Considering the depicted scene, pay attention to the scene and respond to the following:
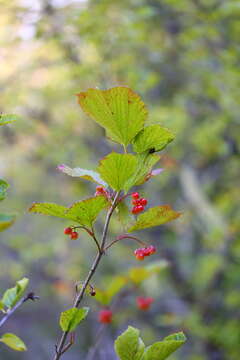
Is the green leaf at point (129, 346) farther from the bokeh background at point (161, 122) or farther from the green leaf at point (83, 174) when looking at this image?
the bokeh background at point (161, 122)

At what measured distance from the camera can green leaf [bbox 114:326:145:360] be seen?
601mm

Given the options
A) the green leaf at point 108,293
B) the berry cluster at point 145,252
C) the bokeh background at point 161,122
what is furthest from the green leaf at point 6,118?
the bokeh background at point 161,122

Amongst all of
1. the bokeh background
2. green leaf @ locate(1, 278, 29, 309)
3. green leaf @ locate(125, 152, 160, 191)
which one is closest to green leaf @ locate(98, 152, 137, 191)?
green leaf @ locate(125, 152, 160, 191)

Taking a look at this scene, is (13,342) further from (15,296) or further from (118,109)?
(118,109)

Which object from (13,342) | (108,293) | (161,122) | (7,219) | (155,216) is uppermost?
(161,122)

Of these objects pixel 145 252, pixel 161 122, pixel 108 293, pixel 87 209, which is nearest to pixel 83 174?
pixel 87 209

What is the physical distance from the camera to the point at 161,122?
319 centimetres

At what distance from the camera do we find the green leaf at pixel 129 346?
1.97 ft

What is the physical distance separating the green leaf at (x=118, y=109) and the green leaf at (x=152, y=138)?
0.04 feet

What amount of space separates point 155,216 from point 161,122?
2.63 meters

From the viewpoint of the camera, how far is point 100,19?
8.88ft

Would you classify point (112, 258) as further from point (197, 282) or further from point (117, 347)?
point (117, 347)

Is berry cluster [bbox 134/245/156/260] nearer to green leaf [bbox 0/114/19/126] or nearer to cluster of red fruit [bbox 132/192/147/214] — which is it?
cluster of red fruit [bbox 132/192/147/214]

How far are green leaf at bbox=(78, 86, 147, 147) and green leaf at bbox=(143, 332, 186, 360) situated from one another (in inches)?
11.3
